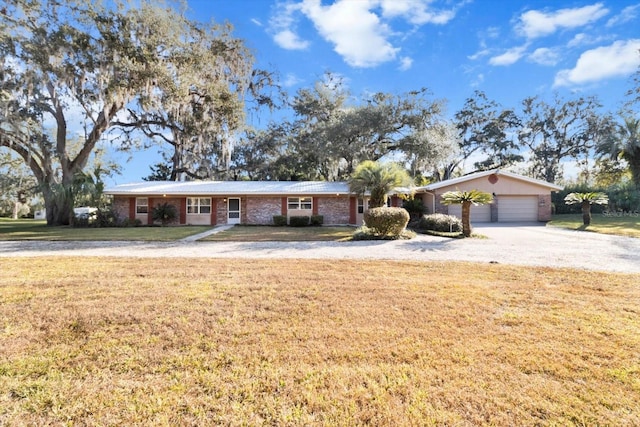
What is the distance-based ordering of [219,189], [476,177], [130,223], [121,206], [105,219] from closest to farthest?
[105,219] < [130,223] < [121,206] < [219,189] < [476,177]

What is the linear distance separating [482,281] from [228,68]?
56.2 feet

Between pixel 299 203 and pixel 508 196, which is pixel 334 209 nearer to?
pixel 299 203

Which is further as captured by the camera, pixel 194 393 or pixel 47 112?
pixel 47 112

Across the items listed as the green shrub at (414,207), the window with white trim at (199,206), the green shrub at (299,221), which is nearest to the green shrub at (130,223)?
the window with white trim at (199,206)

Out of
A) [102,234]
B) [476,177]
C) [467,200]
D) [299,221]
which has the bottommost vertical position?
[102,234]

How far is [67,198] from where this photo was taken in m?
17.5

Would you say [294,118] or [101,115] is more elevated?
[294,118]

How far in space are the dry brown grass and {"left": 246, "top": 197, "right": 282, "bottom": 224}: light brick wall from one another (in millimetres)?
13983

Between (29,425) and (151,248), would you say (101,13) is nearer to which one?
(151,248)

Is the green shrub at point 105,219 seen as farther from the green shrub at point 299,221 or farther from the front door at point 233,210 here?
→ the green shrub at point 299,221

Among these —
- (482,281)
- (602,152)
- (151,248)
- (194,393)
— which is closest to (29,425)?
(194,393)

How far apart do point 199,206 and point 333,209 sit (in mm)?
8453

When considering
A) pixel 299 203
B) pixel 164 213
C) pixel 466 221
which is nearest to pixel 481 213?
pixel 466 221

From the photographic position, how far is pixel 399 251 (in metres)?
9.17
